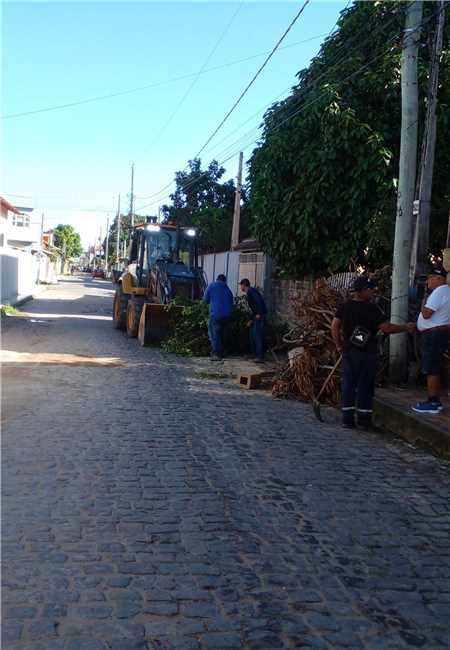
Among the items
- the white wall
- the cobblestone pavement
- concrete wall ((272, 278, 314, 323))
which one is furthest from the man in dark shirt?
the white wall

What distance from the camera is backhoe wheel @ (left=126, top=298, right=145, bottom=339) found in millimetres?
17547

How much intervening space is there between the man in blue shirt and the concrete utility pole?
4460 mm

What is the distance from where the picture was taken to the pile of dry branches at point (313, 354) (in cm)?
1012

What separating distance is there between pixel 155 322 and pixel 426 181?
7.44 meters

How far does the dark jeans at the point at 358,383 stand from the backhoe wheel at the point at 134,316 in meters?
9.59

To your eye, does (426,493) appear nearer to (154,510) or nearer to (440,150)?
(154,510)

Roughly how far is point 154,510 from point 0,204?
173ft

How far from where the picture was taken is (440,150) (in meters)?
12.3

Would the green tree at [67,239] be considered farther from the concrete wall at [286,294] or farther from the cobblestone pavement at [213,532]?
the cobblestone pavement at [213,532]

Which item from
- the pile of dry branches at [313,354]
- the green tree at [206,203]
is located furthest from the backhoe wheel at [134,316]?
the green tree at [206,203]

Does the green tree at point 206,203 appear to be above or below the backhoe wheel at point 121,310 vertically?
above

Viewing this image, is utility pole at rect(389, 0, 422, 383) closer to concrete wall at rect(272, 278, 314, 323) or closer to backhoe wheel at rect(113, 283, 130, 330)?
concrete wall at rect(272, 278, 314, 323)

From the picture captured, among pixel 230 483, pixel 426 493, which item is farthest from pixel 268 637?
pixel 426 493

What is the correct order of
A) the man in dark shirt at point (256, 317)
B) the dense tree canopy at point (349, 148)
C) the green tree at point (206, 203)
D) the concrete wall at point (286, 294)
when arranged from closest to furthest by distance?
the dense tree canopy at point (349, 148) < the man in dark shirt at point (256, 317) < the concrete wall at point (286, 294) < the green tree at point (206, 203)
